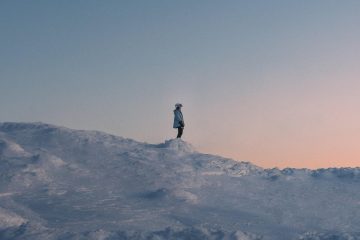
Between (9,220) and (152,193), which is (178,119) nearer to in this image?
(152,193)

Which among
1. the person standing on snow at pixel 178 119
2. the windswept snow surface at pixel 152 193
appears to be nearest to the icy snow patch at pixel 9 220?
the windswept snow surface at pixel 152 193

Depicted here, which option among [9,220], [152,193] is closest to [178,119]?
A: [152,193]

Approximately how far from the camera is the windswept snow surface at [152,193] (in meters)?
14.3

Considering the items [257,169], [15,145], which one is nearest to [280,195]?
[257,169]

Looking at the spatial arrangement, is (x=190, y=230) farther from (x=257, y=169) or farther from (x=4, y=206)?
(x=257, y=169)

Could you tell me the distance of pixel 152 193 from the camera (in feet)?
59.1

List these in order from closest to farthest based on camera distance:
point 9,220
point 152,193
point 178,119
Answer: point 9,220
point 152,193
point 178,119

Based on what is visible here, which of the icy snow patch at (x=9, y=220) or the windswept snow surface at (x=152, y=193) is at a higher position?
the windswept snow surface at (x=152, y=193)

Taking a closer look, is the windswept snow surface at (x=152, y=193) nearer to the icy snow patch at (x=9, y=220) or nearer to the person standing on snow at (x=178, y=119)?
the icy snow patch at (x=9, y=220)

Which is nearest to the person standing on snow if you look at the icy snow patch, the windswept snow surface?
the windswept snow surface

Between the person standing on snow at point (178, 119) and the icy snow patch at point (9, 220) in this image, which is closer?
the icy snow patch at point (9, 220)

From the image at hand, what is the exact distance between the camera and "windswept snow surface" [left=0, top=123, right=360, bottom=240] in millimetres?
14266

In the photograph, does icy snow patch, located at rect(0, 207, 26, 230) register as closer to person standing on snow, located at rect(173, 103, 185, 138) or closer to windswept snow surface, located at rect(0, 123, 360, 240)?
windswept snow surface, located at rect(0, 123, 360, 240)

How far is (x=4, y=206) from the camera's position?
51.6ft
